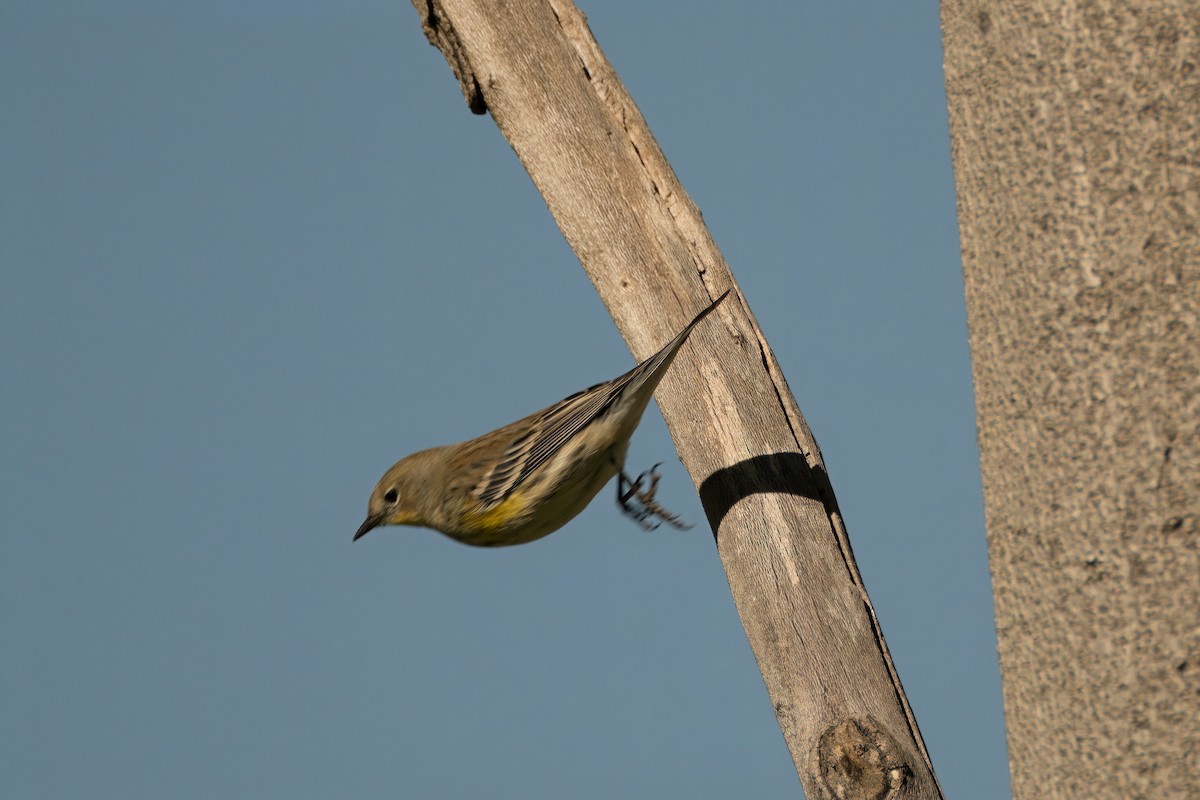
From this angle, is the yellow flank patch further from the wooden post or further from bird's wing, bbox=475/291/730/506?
the wooden post

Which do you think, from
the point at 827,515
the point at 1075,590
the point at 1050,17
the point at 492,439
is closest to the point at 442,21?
the point at 492,439

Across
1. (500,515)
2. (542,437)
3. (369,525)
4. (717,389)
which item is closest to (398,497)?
(369,525)

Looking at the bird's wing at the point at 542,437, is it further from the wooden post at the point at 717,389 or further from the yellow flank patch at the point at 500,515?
the wooden post at the point at 717,389

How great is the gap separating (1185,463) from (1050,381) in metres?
0.28

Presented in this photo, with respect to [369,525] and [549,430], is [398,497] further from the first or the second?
[549,430]

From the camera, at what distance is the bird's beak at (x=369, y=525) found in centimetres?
718

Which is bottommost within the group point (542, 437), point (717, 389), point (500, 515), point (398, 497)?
point (717, 389)

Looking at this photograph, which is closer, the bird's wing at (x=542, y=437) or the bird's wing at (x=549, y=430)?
the bird's wing at (x=549, y=430)

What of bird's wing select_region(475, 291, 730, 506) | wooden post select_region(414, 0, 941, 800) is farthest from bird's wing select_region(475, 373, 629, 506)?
wooden post select_region(414, 0, 941, 800)

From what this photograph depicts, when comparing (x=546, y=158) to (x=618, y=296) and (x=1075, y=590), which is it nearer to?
(x=618, y=296)

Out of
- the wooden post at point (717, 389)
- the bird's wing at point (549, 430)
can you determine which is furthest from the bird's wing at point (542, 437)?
the wooden post at point (717, 389)

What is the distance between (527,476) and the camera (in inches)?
240

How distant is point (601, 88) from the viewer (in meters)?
5.27

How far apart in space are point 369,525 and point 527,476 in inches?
59.6
